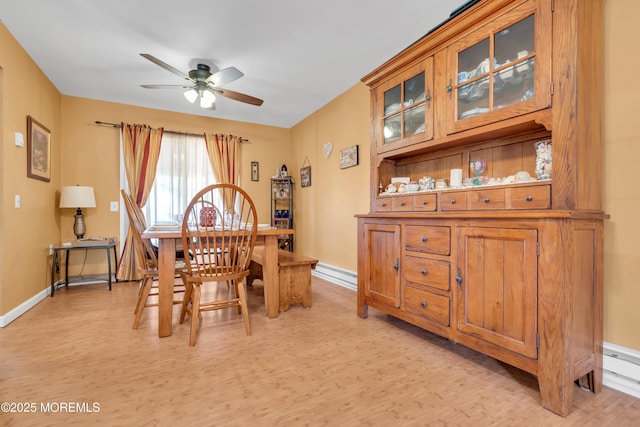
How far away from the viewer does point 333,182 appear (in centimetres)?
418

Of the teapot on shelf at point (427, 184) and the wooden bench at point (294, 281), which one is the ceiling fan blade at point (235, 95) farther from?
the teapot on shelf at point (427, 184)

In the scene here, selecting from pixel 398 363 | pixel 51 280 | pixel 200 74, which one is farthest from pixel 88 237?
pixel 398 363

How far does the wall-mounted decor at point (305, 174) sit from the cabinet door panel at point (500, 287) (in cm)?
327

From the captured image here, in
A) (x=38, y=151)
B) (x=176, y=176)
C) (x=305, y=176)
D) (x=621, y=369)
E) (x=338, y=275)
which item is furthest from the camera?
(x=305, y=176)

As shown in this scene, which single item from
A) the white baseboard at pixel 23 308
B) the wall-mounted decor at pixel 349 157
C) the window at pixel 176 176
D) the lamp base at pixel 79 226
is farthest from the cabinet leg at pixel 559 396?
the lamp base at pixel 79 226

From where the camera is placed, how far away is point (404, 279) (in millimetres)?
2186

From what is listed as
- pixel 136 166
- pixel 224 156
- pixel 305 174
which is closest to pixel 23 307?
pixel 136 166

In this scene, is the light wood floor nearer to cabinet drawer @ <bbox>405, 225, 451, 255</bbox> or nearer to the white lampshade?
cabinet drawer @ <bbox>405, 225, 451, 255</bbox>

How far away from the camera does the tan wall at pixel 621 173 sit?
1.52 m

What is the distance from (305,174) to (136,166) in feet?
8.33

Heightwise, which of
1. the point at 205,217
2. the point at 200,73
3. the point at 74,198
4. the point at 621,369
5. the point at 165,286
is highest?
the point at 200,73

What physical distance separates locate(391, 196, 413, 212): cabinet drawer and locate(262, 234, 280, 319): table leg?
3.57 feet

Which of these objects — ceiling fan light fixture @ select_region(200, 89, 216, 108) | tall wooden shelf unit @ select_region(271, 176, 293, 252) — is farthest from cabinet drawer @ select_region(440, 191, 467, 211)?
tall wooden shelf unit @ select_region(271, 176, 293, 252)

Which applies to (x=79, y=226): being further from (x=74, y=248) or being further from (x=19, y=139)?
(x=19, y=139)
